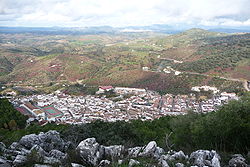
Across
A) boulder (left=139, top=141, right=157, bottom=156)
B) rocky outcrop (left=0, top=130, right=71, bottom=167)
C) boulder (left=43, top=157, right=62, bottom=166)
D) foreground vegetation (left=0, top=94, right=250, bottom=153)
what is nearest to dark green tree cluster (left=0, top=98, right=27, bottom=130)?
foreground vegetation (left=0, top=94, right=250, bottom=153)

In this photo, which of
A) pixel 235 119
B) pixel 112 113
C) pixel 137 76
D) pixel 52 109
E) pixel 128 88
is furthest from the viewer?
A: pixel 137 76

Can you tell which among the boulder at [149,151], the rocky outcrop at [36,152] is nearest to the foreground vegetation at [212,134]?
the rocky outcrop at [36,152]

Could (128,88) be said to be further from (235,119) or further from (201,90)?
(235,119)

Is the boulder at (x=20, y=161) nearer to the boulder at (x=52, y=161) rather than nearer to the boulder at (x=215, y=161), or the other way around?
the boulder at (x=52, y=161)

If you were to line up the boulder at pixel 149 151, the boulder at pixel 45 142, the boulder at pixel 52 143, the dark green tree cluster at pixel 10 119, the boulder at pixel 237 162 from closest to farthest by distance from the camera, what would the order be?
the boulder at pixel 237 162, the boulder at pixel 149 151, the boulder at pixel 45 142, the boulder at pixel 52 143, the dark green tree cluster at pixel 10 119


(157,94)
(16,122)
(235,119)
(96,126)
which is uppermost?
Answer: (235,119)

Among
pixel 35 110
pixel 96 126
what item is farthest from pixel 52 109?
pixel 96 126

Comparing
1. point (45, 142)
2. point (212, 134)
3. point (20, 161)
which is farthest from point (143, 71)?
point (20, 161)

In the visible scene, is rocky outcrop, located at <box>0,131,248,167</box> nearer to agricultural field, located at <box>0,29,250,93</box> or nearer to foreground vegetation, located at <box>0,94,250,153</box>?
foreground vegetation, located at <box>0,94,250,153</box>
